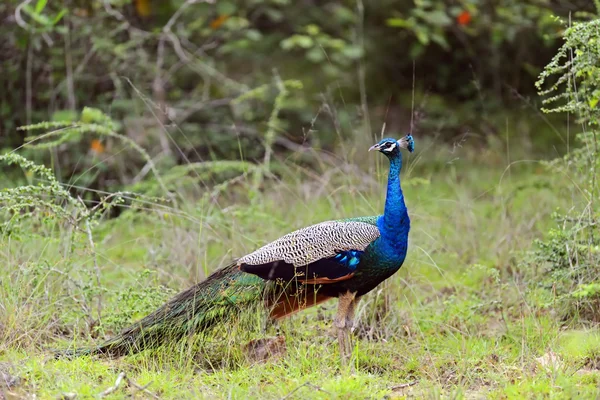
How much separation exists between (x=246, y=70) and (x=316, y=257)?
5.37m

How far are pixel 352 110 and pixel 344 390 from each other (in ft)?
18.6

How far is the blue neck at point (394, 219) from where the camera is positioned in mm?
3939

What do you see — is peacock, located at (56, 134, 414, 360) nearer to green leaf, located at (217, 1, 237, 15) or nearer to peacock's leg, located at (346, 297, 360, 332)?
peacock's leg, located at (346, 297, 360, 332)

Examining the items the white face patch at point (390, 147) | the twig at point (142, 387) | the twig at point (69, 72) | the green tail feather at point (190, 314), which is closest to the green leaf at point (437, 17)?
the twig at point (69, 72)

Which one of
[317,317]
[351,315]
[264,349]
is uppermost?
[351,315]

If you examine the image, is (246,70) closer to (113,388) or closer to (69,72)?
(69,72)

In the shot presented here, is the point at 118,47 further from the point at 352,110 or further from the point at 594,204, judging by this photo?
the point at 594,204

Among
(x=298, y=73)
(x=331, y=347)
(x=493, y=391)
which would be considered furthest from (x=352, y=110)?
(x=493, y=391)

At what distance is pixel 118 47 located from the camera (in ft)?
23.3

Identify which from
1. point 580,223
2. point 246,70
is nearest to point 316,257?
point 580,223

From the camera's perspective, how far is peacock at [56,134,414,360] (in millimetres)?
3902

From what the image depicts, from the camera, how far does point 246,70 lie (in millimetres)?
8961

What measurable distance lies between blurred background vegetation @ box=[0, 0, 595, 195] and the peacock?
2.07m

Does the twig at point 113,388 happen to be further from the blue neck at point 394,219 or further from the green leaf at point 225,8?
the green leaf at point 225,8
